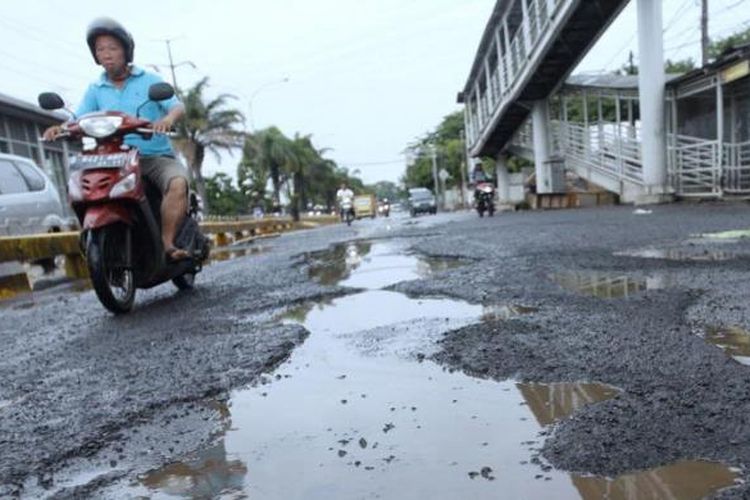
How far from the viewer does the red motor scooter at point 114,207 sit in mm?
4059

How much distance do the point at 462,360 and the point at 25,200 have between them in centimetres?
850

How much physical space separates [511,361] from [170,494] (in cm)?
135

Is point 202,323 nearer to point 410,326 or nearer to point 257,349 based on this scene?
point 257,349

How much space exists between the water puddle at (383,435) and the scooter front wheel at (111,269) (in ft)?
6.02

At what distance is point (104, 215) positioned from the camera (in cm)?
405

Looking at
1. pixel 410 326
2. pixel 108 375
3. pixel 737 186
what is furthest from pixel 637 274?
pixel 737 186

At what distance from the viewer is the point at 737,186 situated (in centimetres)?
1322

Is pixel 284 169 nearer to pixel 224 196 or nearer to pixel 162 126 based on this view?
pixel 224 196

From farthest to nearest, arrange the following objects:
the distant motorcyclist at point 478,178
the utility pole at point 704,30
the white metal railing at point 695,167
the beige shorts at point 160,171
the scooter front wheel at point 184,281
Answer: the utility pole at point 704,30 < the distant motorcyclist at point 478,178 < the white metal railing at point 695,167 < the scooter front wheel at point 184,281 < the beige shorts at point 160,171

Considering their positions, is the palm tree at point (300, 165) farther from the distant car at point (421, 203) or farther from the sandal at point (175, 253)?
the sandal at point (175, 253)

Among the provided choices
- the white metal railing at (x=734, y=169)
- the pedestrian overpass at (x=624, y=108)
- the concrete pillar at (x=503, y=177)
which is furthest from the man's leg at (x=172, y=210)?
the concrete pillar at (x=503, y=177)

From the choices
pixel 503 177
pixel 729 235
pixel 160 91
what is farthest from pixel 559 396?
pixel 503 177

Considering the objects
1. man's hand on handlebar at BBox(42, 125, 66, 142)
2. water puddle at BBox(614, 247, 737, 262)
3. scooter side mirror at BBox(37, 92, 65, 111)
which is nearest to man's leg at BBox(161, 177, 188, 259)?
man's hand on handlebar at BBox(42, 125, 66, 142)

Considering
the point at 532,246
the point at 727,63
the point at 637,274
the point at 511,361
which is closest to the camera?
the point at 511,361
